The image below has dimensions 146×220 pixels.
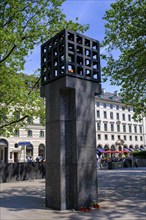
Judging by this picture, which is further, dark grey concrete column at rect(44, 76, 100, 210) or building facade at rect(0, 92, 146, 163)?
building facade at rect(0, 92, 146, 163)

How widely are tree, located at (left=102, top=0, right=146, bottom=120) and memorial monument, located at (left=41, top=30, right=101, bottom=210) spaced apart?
8.34 m

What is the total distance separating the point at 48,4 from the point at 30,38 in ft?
9.75

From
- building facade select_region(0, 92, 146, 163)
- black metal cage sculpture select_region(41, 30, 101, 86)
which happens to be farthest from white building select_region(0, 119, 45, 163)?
black metal cage sculpture select_region(41, 30, 101, 86)

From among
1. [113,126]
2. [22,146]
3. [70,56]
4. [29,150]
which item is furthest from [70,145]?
[113,126]

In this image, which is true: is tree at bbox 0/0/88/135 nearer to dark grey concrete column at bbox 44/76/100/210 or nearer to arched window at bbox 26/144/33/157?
dark grey concrete column at bbox 44/76/100/210

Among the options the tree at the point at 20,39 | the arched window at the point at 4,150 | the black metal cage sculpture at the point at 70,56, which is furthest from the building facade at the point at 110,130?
the black metal cage sculpture at the point at 70,56

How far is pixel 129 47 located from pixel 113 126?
59.6 metres

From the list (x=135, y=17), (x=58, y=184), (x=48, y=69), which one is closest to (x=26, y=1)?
(x=135, y=17)

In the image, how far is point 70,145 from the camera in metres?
8.84

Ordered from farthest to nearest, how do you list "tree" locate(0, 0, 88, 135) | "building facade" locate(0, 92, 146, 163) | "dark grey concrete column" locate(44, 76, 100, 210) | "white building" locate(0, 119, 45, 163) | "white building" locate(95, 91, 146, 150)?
"white building" locate(95, 91, 146, 150), "building facade" locate(0, 92, 146, 163), "white building" locate(0, 119, 45, 163), "tree" locate(0, 0, 88, 135), "dark grey concrete column" locate(44, 76, 100, 210)

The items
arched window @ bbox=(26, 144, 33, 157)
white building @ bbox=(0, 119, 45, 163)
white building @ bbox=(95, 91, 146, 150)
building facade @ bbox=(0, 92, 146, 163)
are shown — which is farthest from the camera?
white building @ bbox=(95, 91, 146, 150)

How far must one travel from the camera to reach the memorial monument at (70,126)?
28.1 feet

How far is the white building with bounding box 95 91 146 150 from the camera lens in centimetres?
7238

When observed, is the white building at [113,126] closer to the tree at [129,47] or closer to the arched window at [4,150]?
the arched window at [4,150]
